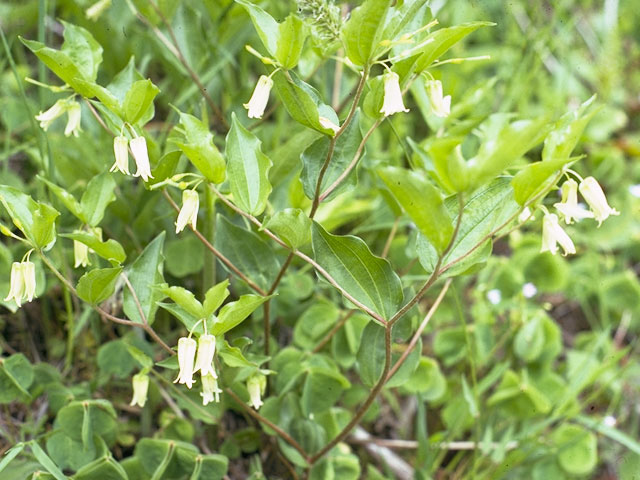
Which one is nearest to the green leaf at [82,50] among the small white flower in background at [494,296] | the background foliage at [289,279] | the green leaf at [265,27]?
the background foliage at [289,279]

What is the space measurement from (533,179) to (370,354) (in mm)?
541

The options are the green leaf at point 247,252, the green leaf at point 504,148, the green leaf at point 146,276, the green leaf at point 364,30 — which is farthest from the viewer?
the green leaf at point 247,252

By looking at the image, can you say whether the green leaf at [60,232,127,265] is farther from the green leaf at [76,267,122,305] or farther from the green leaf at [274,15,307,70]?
the green leaf at [274,15,307,70]

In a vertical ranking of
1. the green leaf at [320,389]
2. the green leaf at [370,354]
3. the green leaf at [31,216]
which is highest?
the green leaf at [31,216]

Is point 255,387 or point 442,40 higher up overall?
point 442,40

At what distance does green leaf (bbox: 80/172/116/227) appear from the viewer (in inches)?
57.1

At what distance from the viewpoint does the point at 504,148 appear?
1.00 metres

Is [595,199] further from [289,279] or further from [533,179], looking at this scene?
[289,279]

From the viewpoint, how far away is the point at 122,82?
151 centimetres

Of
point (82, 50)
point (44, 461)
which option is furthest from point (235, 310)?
point (82, 50)

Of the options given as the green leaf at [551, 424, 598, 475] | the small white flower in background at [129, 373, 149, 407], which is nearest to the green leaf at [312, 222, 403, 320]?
the small white flower in background at [129, 373, 149, 407]

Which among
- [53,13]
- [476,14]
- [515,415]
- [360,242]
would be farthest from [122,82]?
[476,14]

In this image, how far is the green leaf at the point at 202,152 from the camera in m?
1.22

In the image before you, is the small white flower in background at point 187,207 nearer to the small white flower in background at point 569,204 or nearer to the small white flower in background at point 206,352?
the small white flower in background at point 206,352
